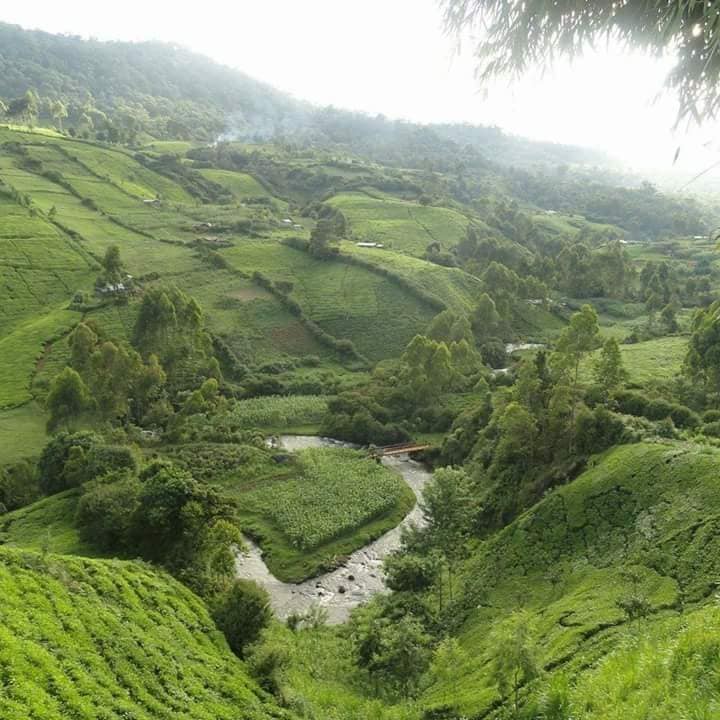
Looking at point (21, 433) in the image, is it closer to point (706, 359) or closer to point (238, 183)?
point (706, 359)

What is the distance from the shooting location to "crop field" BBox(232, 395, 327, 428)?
71875mm

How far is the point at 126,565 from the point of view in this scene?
31.8 meters

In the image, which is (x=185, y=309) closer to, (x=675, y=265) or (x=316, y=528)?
(x=316, y=528)

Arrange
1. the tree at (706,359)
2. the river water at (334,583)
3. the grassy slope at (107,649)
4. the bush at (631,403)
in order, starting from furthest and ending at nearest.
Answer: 1. the tree at (706,359)
2. the bush at (631,403)
3. the river water at (334,583)
4. the grassy slope at (107,649)

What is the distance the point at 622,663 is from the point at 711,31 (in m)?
15.5

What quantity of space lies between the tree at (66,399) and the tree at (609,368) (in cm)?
4478

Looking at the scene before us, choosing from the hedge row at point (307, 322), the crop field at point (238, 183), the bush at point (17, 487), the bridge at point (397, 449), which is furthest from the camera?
the crop field at point (238, 183)

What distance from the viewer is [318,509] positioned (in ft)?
177

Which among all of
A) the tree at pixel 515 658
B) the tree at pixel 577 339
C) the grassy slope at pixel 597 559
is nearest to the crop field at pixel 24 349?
the grassy slope at pixel 597 559

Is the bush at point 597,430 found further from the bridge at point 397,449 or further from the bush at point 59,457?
the bush at point 59,457

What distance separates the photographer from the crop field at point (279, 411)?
71875 millimetres

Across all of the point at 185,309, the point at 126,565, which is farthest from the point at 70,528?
the point at 185,309

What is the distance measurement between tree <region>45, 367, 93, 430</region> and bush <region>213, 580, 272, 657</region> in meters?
33.1

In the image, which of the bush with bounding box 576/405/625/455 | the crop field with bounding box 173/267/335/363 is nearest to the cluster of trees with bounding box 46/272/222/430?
the crop field with bounding box 173/267/335/363
